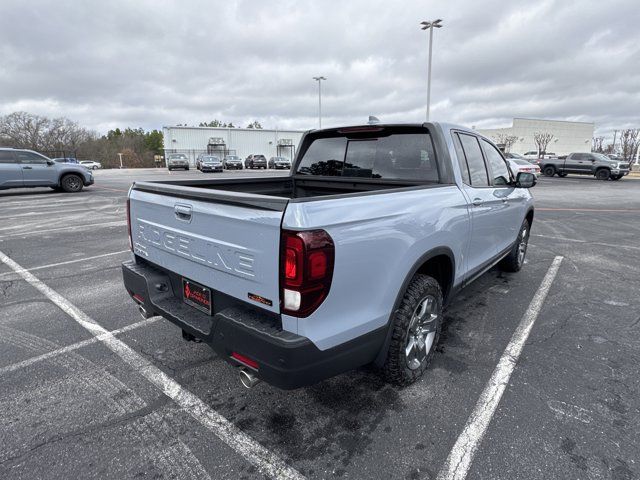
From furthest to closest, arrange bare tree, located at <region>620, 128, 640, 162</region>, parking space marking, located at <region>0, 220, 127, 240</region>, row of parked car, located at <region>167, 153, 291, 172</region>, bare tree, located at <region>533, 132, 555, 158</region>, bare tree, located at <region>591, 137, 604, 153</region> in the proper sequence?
bare tree, located at <region>591, 137, 604, 153</region> → bare tree, located at <region>533, 132, 555, 158</region> → bare tree, located at <region>620, 128, 640, 162</region> → row of parked car, located at <region>167, 153, 291, 172</region> → parking space marking, located at <region>0, 220, 127, 240</region>

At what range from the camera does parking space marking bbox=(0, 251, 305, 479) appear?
6.69 ft

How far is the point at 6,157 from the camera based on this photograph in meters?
13.5

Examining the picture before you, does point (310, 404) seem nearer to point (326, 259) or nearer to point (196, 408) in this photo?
point (196, 408)

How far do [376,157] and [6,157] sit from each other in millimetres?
15572

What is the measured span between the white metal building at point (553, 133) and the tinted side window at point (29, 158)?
7377 cm

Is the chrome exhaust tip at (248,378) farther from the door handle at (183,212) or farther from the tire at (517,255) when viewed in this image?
the tire at (517,255)

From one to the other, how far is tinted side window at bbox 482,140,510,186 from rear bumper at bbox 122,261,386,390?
273cm

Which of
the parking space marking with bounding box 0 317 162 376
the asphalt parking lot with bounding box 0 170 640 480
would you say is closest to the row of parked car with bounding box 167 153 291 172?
the asphalt parking lot with bounding box 0 170 640 480

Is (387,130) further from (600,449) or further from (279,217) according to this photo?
(600,449)

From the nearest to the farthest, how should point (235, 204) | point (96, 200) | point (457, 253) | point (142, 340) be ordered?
1. point (235, 204)
2. point (457, 253)
3. point (142, 340)
4. point (96, 200)

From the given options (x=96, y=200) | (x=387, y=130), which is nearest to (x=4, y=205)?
(x=96, y=200)

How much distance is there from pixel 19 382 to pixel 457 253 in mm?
3481

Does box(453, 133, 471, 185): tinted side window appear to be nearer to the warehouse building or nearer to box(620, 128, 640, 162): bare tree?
the warehouse building

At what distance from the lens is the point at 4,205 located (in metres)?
12.0
